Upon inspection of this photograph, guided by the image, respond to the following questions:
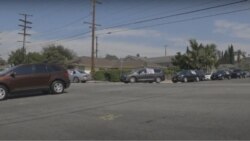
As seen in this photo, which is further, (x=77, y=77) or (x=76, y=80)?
(x=77, y=77)

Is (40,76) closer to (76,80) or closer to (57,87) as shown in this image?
(57,87)

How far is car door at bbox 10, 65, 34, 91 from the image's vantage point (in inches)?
811

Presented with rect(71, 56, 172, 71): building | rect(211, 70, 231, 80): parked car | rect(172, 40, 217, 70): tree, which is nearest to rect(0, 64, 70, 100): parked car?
rect(211, 70, 231, 80): parked car

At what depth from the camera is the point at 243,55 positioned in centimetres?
15975

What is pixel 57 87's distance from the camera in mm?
22109

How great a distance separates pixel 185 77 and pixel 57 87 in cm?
3090

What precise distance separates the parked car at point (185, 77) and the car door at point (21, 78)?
1237 inches

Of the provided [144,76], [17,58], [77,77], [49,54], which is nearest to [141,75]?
[144,76]

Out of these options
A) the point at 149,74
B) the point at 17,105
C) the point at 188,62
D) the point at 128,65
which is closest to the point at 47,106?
the point at 17,105

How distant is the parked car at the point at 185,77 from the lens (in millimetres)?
51097

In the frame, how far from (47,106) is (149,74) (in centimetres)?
3103

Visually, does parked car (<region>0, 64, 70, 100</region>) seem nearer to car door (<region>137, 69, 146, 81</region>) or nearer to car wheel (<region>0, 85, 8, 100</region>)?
car wheel (<region>0, 85, 8, 100</region>)

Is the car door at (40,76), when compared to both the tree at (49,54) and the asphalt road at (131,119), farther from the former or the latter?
the tree at (49,54)

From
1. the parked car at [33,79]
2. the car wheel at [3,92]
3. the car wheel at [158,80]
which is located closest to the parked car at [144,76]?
the car wheel at [158,80]
